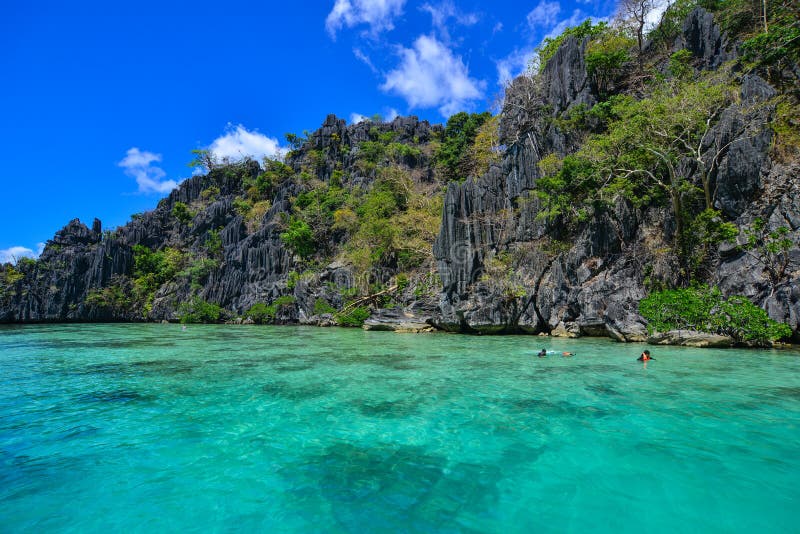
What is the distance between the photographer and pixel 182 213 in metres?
53.9

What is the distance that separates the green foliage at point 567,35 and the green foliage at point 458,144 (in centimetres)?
1097

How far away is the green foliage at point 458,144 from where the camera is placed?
39188 mm

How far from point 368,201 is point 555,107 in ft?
63.0

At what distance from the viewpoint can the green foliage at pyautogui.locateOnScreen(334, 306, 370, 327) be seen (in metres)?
31.7

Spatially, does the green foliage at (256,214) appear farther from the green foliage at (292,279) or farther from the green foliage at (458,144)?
the green foliage at (458,144)

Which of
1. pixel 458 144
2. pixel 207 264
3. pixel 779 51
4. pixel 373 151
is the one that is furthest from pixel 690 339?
pixel 207 264

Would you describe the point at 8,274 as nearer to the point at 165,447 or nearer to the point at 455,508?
the point at 165,447

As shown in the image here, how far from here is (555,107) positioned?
85.7 feet

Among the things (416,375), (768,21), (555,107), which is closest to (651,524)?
(416,375)

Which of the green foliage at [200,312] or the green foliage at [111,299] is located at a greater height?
the green foliage at [111,299]

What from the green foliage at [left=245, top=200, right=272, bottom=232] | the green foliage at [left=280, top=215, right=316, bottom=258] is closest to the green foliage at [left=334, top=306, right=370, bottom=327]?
the green foliage at [left=280, top=215, right=316, bottom=258]

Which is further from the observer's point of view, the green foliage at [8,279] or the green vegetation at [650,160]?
the green foliage at [8,279]

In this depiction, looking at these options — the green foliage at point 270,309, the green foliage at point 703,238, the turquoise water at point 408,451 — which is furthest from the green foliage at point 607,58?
the green foliage at point 270,309

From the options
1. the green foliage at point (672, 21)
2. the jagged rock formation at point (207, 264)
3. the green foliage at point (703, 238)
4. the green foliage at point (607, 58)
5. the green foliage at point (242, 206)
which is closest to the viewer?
the green foliage at point (703, 238)
